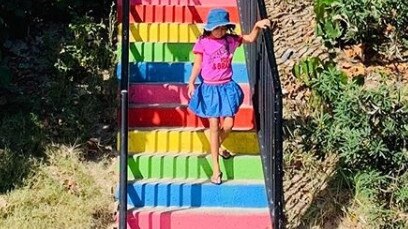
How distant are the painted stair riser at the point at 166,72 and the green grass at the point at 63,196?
71 cm

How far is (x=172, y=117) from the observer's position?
229 inches

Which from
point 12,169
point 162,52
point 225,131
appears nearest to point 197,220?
point 225,131

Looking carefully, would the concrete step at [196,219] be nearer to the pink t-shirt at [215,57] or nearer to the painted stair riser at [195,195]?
the painted stair riser at [195,195]

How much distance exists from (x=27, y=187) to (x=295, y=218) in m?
1.80

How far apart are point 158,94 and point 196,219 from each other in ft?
4.11

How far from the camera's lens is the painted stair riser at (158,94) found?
5968 mm

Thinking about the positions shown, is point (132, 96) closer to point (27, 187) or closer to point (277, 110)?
point (27, 187)

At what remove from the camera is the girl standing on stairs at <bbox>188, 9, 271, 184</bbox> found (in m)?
5.27

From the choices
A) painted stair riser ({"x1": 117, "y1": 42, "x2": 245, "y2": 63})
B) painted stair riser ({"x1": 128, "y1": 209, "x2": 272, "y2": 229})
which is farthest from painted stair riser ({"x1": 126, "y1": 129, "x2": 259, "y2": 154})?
painted stair riser ({"x1": 117, "y1": 42, "x2": 245, "y2": 63})

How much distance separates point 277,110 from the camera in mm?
4590

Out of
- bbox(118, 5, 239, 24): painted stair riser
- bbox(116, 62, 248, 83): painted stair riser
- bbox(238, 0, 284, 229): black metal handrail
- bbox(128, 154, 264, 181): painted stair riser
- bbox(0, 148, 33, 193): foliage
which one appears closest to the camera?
bbox(238, 0, 284, 229): black metal handrail

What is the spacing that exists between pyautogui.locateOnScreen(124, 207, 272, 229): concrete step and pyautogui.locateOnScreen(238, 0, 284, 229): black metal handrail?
22cm

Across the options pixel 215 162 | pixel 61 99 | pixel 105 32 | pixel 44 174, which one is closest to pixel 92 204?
pixel 44 174

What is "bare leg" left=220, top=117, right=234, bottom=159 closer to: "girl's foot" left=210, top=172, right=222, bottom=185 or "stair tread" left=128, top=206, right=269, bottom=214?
"girl's foot" left=210, top=172, right=222, bottom=185
